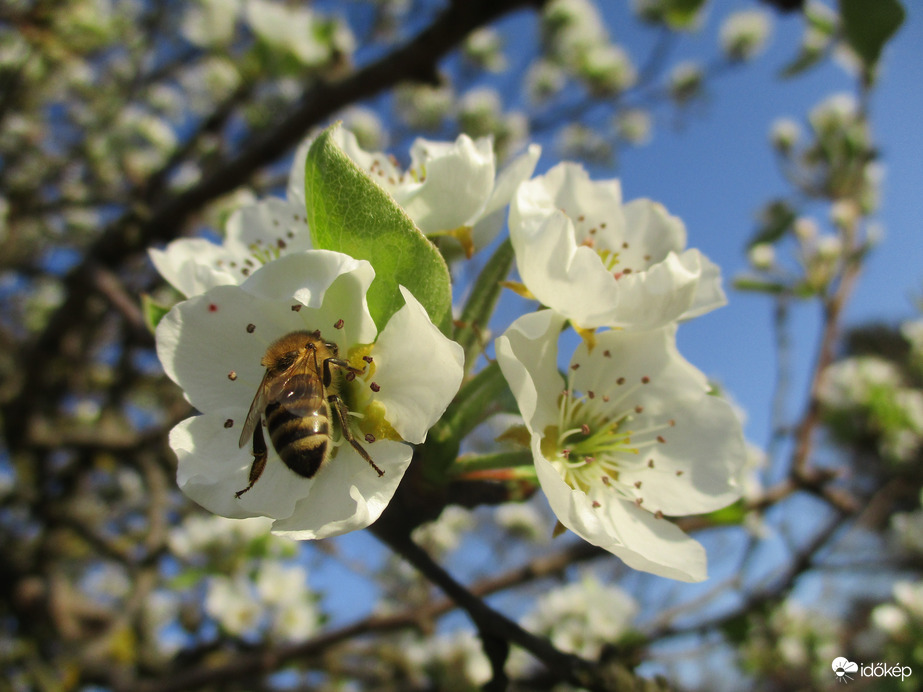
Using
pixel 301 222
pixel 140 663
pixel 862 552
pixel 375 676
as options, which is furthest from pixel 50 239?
pixel 862 552

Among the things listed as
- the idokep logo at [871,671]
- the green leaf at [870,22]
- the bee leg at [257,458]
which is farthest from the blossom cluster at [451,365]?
the idokep logo at [871,671]

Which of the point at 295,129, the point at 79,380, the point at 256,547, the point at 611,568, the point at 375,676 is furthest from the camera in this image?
the point at 611,568

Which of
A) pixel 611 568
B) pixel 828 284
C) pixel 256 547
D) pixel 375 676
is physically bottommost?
pixel 611 568

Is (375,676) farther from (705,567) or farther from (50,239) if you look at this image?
(50,239)

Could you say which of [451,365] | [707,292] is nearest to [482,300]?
[451,365]

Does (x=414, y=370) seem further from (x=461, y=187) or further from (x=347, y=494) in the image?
(x=461, y=187)

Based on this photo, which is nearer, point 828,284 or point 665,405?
point 665,405
